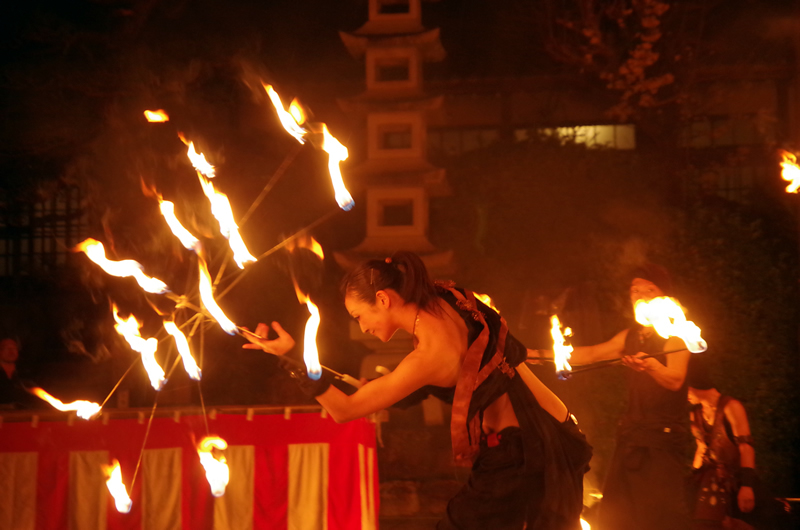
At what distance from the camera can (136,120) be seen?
31.1 feet

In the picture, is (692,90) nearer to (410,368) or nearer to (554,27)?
(554,27)

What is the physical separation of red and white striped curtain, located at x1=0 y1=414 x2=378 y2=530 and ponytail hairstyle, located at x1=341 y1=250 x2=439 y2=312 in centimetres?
232

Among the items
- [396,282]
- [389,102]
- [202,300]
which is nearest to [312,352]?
[396,282]

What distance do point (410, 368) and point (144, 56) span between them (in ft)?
25.2

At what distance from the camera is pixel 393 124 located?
Answer: 9.29 meters

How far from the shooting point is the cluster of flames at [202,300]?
3.32m

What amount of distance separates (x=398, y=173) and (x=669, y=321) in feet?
19.0

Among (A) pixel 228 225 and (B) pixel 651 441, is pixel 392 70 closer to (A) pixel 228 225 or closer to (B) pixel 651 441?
(A) pixel 228 225

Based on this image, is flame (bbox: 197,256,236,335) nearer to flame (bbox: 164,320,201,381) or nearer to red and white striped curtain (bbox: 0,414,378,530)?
flame (bbox: 164,320,201,381)

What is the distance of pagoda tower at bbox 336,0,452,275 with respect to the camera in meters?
9.17

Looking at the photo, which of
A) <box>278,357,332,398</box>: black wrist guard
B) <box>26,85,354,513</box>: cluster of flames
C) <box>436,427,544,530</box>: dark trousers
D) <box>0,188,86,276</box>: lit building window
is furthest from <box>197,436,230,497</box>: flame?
<box>0,188,86,276</box>: lit building window

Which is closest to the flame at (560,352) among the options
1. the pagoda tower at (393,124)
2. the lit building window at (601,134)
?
the pagoda tower at (393,124)

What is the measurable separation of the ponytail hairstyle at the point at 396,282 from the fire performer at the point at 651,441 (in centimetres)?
146

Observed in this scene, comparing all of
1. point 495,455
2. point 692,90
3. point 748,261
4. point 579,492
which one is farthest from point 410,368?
point 692,90
